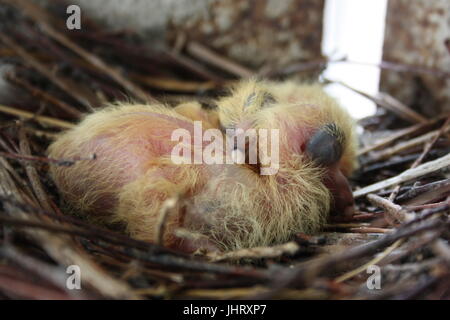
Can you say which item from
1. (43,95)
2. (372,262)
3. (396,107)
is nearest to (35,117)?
(43,95)

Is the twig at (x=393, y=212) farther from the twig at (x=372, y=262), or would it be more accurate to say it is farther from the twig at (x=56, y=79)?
the twig at (x=56, y=79)

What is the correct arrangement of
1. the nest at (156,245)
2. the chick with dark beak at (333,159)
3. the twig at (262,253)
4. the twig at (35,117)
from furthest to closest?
the twig at (35,117) → the chick with dark beak at (333,159) → the twig at (262,253) → the nest at (156,245)

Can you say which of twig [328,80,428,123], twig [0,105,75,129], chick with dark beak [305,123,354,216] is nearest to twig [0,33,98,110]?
twig [0,105,75,129]

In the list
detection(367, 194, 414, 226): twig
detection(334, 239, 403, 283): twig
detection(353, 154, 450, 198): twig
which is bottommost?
detection(334, 239, 403, 283): twig

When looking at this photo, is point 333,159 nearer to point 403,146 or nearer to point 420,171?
point 420,171

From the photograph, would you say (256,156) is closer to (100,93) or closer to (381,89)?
(100,93)

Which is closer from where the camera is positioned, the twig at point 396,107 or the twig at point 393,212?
the twig at point 393,212

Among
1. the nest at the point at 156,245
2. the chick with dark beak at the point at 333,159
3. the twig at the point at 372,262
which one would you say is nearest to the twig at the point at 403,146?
the nest at the point at 156,245

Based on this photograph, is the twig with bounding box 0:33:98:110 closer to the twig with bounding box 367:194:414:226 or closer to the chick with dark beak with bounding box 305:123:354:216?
the chick with dark beak with bounding box 305:123:354:216

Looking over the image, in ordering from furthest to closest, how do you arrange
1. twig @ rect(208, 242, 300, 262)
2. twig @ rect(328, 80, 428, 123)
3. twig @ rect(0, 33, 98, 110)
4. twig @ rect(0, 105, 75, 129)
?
twig @ rect(328, 80, 428, 123)
twig @ rect(0, 33, 98, 110)
twig @ rect(0, 105, 75, 129)
twig @ rect(208, 242, 300, 262)
